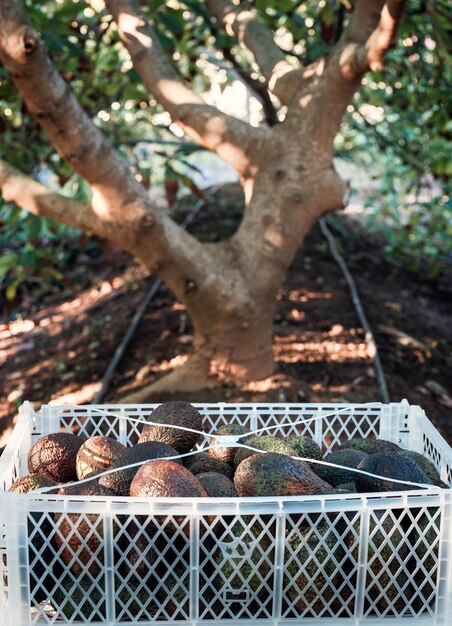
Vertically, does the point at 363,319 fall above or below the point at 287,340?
above

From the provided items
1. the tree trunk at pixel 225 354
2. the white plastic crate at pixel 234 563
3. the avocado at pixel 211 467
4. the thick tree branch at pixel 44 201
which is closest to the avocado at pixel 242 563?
the white plastic crate at pixel 234 563

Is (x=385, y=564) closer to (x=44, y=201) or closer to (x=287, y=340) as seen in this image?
(x=44, y=201)

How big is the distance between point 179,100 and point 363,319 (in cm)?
196

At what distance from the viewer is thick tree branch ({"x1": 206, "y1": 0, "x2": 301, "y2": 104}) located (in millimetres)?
3449

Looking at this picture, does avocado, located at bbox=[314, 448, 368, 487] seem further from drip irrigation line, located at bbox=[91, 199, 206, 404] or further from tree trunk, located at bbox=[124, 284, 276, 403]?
drip irrigation line, located at bbox=[91, 199, 206, 404]

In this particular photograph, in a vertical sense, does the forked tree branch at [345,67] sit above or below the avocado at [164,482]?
above

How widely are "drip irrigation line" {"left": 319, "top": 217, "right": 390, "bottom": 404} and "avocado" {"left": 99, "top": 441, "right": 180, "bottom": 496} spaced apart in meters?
2.23

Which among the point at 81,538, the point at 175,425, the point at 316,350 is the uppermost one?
the point at 316,350

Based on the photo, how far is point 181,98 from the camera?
11.2 ft

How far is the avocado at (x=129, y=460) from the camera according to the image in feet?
4.80

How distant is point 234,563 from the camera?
4.31 ft

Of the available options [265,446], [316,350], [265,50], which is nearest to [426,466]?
[265,446]

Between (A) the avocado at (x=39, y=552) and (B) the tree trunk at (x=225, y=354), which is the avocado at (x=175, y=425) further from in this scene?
(B) the tree trunk at (x=225, y=354)

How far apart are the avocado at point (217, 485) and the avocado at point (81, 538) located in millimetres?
189
